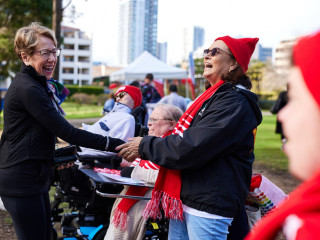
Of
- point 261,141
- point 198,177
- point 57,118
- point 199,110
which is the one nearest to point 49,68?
point 57,118

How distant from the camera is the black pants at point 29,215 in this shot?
9.02 feet

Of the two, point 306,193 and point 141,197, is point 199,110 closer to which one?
point 141,197

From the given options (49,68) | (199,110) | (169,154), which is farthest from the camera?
(49,68)

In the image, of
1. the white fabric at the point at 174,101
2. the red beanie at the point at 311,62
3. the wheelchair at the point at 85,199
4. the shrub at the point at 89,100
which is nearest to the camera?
the red beanie at the point at 311,62

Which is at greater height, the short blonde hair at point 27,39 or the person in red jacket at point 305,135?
the short blonde hair at point 27,39

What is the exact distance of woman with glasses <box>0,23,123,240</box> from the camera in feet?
8.87

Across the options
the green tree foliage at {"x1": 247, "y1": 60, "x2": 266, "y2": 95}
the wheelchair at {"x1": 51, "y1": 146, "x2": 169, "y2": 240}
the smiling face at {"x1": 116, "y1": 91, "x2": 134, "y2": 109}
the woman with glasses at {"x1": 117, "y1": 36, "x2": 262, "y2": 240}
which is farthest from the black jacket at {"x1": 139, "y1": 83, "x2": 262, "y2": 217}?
the green tree foliage at {"x1": 247, "y1": 60, "x2": 266, "y2": 95}

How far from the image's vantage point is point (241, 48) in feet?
9.46

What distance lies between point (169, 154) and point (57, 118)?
82cm

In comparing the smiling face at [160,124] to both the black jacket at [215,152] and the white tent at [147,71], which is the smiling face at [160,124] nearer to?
the black jacket at [215,152]

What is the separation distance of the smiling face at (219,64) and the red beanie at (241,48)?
0.04m

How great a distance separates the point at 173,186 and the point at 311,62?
1.75 m

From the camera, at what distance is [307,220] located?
0.98 meters

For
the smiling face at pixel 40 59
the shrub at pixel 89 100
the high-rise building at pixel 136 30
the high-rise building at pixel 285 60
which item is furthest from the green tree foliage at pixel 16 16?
the high-rise building at pixel 136 30
